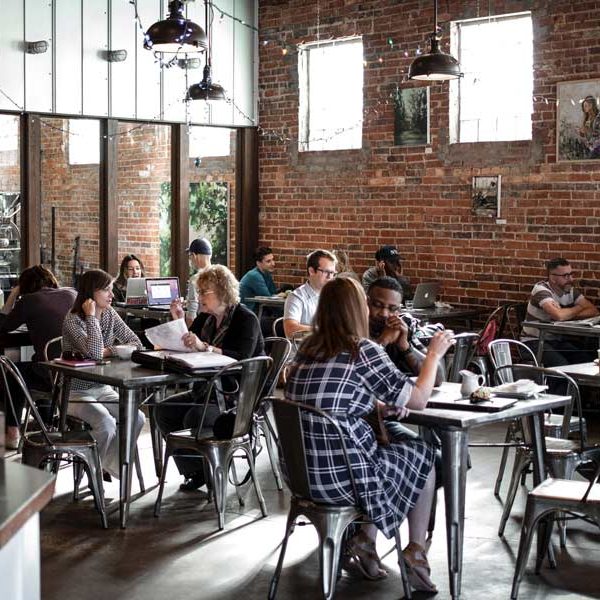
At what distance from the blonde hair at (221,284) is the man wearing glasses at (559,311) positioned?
321 cm

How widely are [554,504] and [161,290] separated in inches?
232

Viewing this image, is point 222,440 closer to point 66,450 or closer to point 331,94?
point 66,450

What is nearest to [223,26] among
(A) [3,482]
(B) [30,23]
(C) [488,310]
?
(B) [30,23]

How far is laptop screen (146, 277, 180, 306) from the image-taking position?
383 inches

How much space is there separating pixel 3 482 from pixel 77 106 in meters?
7.80

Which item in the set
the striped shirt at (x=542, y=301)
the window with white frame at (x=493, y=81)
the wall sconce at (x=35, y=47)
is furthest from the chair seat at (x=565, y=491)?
the wall sconce at (x=35, y=47)

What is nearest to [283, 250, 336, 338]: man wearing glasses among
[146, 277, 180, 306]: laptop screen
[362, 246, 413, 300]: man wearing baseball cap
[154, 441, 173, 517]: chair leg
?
[154, 441, 173, 517]: chair leg

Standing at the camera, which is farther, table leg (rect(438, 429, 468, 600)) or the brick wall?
the brick wall

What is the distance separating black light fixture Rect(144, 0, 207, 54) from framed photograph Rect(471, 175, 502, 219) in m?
3.37

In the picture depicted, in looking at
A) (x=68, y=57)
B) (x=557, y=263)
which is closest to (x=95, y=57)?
(x=68, y=57)

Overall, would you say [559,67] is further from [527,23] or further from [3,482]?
[3,482]

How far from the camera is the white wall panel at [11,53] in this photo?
9.55m

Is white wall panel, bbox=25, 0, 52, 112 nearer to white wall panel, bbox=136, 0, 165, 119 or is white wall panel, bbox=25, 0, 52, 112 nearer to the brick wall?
white wall panel, bbox=136, 0, 165, 119

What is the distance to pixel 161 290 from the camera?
9.82 meters
